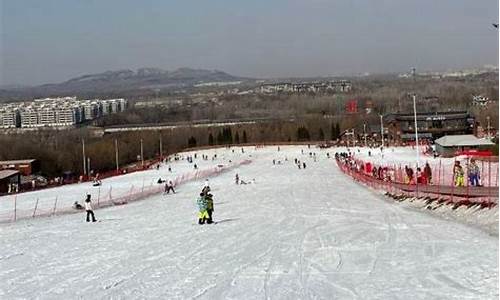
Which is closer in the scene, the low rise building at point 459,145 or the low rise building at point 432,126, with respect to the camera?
the low rise building at point 459,145

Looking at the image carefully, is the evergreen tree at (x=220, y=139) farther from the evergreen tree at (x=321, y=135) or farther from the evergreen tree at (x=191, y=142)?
the evergreen tree at (x=321, y=135)

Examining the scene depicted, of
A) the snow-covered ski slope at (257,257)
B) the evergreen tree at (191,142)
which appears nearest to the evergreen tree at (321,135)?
the evergreen tree at (191,142)

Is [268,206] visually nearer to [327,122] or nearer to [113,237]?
[113,237]

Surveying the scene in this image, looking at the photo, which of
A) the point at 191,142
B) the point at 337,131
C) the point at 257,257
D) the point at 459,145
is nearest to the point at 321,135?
the point at 337,131

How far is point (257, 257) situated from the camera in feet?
46.3

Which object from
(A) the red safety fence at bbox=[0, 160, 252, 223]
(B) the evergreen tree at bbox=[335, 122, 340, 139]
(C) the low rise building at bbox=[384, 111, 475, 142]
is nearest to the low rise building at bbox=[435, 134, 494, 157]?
(A) the red safety fence at bbox=[0, 160, 252, 223]

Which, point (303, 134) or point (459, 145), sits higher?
point (303, 134)

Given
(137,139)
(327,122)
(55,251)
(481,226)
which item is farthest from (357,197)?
(327,122)

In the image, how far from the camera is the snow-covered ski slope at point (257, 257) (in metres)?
11.1

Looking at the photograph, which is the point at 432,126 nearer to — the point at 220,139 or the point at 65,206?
the point at 220,139

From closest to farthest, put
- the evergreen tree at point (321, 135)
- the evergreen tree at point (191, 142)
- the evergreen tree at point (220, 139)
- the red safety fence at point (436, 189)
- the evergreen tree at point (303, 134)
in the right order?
the red safety fence at point (436, 189), the evergreen tree at point (191, 142), the evergreen tree at point (220, 139), the evergreen tree at point (303, 134), the evergreen tree at point (321, 135)

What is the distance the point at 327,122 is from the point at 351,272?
143 m

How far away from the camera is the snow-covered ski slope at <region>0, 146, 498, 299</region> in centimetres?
1106

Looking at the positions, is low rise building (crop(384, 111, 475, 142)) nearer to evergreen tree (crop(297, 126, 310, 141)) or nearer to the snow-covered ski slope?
evergreen tree (crop(297, 126, 310, 141))
